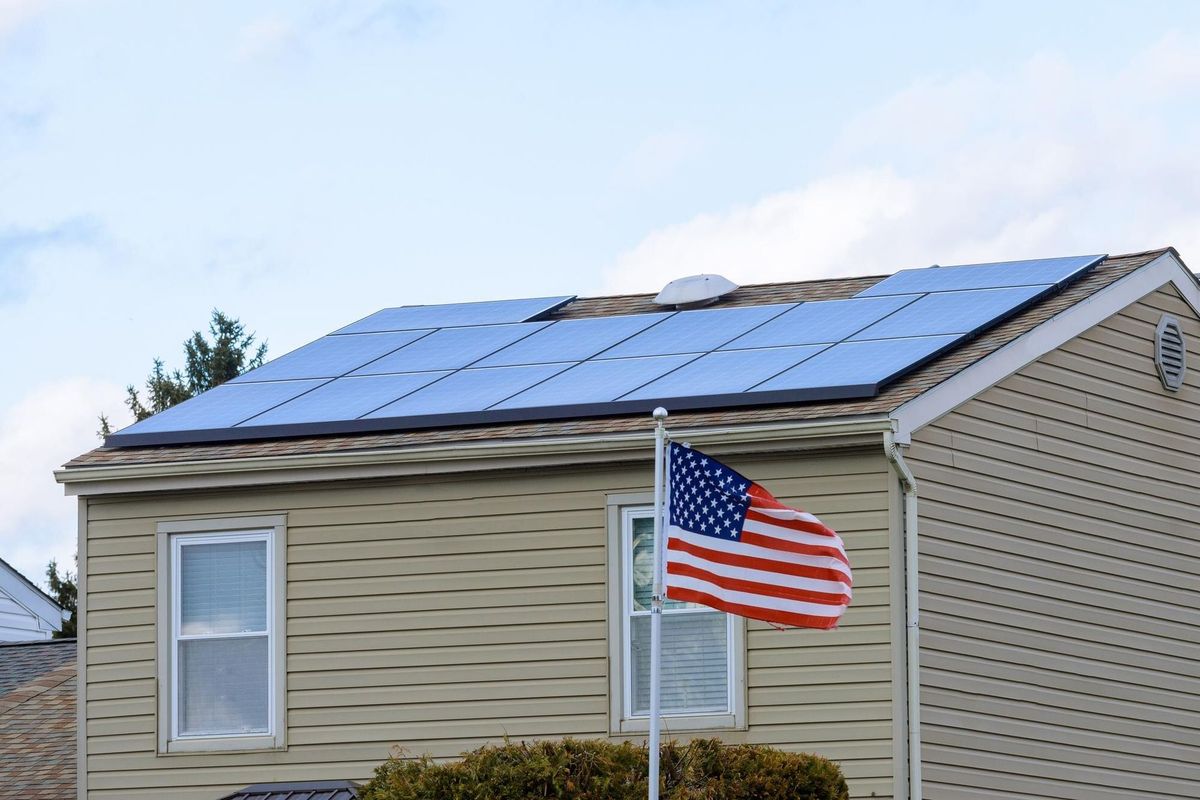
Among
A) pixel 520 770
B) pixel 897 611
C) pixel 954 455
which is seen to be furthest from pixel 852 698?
pixel 520 770

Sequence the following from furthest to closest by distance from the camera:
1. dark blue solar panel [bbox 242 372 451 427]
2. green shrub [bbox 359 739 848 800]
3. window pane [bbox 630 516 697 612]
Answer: dark blue solar panel [bbox 242 372 451 427] < window pane [bbox 630 516 697 612] < green shrub [bbox 359 739 848 800]

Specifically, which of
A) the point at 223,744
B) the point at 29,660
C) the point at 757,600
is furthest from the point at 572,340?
the point at 29,660

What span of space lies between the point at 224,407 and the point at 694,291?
15.6 ft

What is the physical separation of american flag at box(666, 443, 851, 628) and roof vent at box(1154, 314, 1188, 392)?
654cm

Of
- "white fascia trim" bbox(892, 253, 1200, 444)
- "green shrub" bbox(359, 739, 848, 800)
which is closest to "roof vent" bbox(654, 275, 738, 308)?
"white fascia trim" bbox(892, 253, 1200, 444)

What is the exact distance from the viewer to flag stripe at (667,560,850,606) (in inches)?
447

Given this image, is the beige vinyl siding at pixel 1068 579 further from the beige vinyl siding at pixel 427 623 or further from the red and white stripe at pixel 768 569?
the red and white stripe at pixel 768 569

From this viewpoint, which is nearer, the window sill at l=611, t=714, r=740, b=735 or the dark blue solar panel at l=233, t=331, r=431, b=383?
the window sill at l=611, t=714, r=740, b=735

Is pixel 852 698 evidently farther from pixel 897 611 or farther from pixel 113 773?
pixel 113 773

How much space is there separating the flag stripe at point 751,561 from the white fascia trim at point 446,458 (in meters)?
2.39

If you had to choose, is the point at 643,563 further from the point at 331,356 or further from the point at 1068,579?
the point at 331,356

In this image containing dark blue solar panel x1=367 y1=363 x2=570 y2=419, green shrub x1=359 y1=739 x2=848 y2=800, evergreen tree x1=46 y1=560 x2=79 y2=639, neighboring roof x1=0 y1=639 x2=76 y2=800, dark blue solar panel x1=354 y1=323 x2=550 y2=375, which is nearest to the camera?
green shrub x1=359 y1=739 x2=848 y2=800

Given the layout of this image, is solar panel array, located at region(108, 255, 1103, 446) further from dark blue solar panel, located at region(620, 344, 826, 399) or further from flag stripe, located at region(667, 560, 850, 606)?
flag stripe, located at region(667, 560, 850, 606)

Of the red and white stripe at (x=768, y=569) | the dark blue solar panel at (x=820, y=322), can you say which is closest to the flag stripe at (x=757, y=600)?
the red and white stripe at (x=768, y=569)
